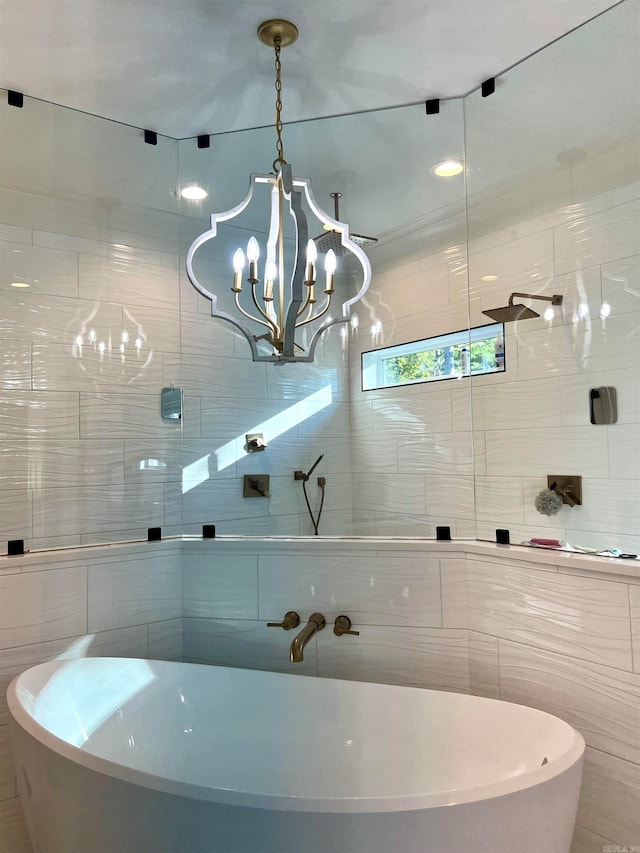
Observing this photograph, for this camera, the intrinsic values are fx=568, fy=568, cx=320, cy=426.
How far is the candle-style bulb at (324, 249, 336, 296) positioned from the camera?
6.87 ft

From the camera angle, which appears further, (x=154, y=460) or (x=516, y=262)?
(x=154, y=460)

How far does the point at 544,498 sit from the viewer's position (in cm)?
203

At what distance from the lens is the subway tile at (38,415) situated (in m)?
2.12

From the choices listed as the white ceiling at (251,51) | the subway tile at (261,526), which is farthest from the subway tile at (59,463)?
the white ceiling at (251,51)

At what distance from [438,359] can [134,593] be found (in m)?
1.54

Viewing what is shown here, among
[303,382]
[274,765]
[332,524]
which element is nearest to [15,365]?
[303,382]

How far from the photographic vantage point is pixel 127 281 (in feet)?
7.89

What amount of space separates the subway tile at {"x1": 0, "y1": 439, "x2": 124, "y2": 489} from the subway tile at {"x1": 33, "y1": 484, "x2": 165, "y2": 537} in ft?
0.13

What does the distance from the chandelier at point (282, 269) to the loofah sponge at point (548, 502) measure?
998mm

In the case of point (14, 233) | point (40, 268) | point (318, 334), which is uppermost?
point (14, 233)

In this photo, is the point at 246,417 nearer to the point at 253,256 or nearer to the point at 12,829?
the point at 253,256

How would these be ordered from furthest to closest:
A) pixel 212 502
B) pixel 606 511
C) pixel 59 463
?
pixel 212 502, pixel 59 463, pixel 606 511

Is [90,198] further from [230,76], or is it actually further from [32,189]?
[230,76]

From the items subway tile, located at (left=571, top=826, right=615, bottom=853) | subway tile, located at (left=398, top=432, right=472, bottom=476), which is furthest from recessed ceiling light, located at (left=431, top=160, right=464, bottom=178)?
subway tile, located at (left=571, top=826, right=615, bottom=853)
